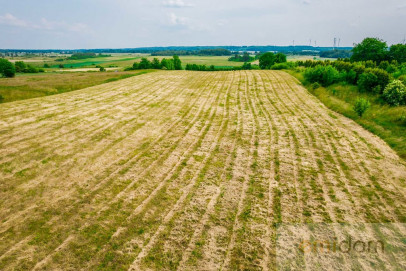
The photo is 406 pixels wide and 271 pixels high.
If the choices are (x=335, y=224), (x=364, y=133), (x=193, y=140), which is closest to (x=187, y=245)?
(x=335, y=224)

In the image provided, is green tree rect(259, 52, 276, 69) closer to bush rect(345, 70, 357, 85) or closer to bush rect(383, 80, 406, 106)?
bush rect(345, 70, 357, 85)

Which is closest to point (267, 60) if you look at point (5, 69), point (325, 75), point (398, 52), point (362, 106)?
point (398, 52)

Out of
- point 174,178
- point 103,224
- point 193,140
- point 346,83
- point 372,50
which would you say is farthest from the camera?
point 372,50

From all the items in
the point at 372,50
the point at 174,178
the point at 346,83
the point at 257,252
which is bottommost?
the point at 257,252

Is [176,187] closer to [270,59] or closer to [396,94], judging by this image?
[396,94]

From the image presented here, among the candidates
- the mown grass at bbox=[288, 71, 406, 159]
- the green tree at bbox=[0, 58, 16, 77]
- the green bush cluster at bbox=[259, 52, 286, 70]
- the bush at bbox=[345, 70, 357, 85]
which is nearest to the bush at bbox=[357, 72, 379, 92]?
the mown grass at bbox=[288, 71, 406, 159]

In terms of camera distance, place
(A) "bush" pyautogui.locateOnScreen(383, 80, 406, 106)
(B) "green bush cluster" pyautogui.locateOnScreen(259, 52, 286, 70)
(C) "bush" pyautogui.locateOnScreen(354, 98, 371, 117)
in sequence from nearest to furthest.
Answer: (C) "bush" pyautogui.locateOnScreen(354, 98, 371, 117) → (A) "bush" pyautogui.locateOnScreen(383, 80, 406, 106) → (B) "green bush cluster" pyautogui.locateOnScreen(259, 52, 286, 70)

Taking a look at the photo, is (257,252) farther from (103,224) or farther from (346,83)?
(346,83)
